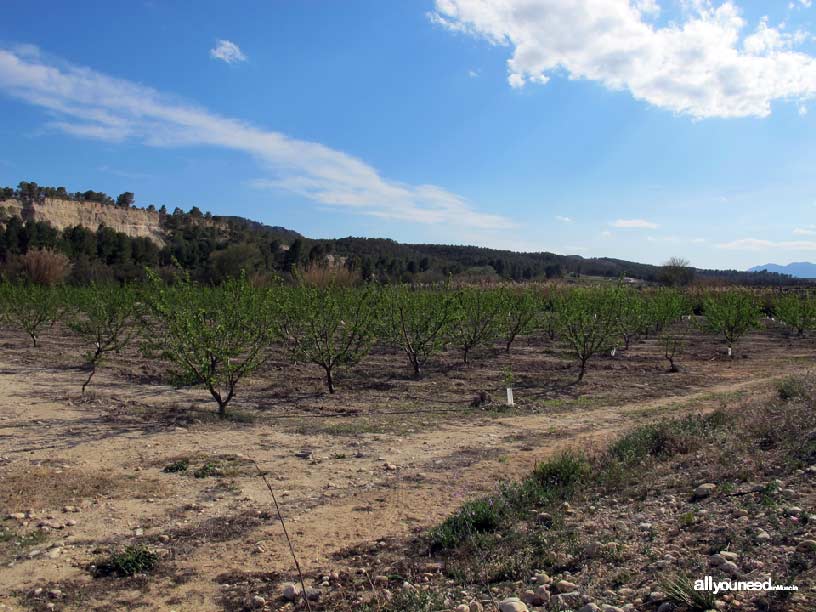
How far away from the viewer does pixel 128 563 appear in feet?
14.5

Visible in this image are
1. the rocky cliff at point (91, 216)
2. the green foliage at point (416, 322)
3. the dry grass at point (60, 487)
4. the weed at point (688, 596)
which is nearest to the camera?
the weed at point (688, 596)

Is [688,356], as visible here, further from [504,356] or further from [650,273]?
[650,273]

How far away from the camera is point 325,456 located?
304 inches

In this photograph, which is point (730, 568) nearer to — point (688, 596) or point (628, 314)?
point (688, 596)

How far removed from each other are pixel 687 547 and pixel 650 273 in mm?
82874

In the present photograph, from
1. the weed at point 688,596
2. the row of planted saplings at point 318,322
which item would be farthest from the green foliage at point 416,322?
the weed at point 688,596

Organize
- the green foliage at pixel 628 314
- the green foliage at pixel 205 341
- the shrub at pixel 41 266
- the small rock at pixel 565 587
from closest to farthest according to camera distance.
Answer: the small rock at pixel 565 587
the green foliage at pixel 205 341
the green foliage at pixel 628 314
the shrub at pixel 41 266

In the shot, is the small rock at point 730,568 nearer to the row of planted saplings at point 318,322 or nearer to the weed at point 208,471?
the weed at point 208,471

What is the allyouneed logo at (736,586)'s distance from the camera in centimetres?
328

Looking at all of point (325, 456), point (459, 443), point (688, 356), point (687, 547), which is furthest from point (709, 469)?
point (688, 356)

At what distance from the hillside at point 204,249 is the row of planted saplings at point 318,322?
21428 mm

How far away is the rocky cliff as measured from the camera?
2766 inches

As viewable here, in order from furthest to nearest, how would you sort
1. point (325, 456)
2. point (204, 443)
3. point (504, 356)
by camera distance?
point (504, 356)
point (204, 443)
point (325, 456)

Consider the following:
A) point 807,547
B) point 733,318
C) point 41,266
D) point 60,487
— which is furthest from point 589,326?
point 41,266
